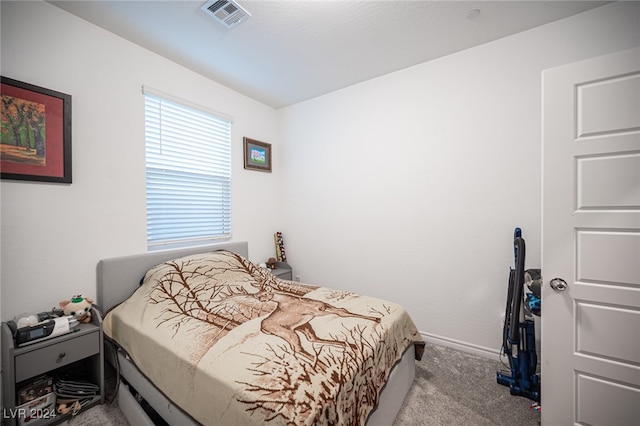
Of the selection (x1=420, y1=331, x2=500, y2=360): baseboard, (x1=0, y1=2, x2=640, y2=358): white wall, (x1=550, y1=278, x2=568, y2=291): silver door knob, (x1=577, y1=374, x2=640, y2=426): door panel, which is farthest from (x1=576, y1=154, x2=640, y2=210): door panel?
(x1=420, y1=331, x2=500, y2=360): baseboard

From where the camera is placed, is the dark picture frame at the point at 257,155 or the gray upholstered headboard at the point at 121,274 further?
the dark picture frame at the point at 257,155

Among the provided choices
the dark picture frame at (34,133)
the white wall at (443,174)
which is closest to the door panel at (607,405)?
the white wall at (443,174)

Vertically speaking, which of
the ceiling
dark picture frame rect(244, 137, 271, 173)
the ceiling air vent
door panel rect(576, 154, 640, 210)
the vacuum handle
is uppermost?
the ceiling

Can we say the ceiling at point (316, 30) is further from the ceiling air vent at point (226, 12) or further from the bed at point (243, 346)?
the bed at point (243, 346)

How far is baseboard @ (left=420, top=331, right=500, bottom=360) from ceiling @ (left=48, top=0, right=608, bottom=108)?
2.72 meters

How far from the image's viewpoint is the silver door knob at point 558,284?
1.39 m

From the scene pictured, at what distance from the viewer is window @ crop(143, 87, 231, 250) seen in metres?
2.38

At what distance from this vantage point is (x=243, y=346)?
1320 millimetres

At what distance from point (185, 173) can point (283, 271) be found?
165 cm

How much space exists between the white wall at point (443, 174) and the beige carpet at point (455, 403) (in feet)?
1.33

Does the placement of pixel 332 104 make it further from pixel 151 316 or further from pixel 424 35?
pixel 151 316

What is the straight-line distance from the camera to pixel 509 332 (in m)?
1.88

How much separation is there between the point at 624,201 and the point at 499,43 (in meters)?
1.64
